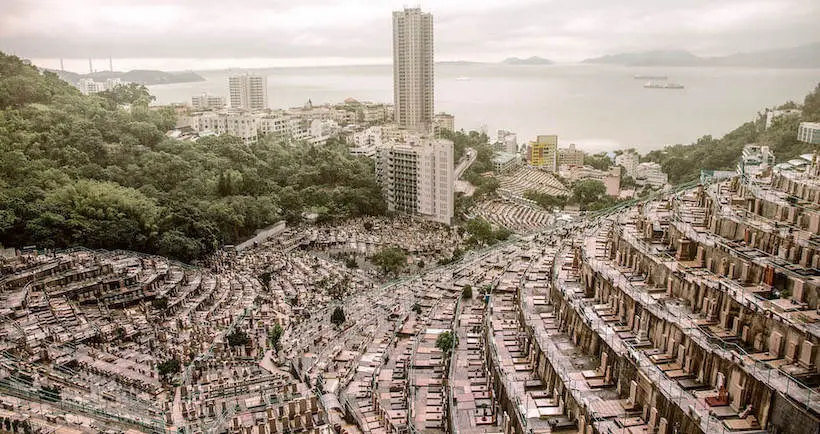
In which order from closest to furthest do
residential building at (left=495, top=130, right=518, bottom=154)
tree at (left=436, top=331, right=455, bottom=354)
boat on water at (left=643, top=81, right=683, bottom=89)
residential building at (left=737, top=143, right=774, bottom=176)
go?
tree at (left=436, top=331, right=455, bottom=354)
residential building at (left=737, top=143, right=774, bottom=176)
residential building at (left=495, top=130, right=518, bottom=154)
boat on water at (left=643, top=81, right=683, bottom=89)

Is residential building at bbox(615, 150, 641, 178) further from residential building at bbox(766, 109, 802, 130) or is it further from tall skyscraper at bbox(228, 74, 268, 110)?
tall skyscraper at bbox(228, 74, 268, 110)

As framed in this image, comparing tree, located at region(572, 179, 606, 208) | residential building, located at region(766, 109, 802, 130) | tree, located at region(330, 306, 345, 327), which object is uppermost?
residential building, located at region(766, 109, 802, 130)

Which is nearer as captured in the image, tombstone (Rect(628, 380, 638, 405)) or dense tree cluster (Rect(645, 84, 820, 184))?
tombstone (Rect(628, 380, 638, 405))

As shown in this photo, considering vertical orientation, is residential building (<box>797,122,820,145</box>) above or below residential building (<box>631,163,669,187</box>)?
above

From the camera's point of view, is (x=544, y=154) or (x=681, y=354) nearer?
(x=681, y=354)

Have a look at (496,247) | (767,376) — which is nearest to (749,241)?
(767,376)

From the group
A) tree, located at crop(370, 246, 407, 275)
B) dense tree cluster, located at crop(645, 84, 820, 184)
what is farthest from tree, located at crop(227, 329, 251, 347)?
dense tree cluster, located at crop(645, 84, 820, 184)

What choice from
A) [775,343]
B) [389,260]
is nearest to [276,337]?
[389,260]

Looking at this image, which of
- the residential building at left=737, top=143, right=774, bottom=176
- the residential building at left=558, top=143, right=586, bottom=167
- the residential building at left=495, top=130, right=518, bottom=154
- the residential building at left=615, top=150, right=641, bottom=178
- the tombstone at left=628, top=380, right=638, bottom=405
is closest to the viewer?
the tombstone at left=628, top=380, right=638, bottom=405

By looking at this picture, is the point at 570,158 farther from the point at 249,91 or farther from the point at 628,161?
the point at 249,91
